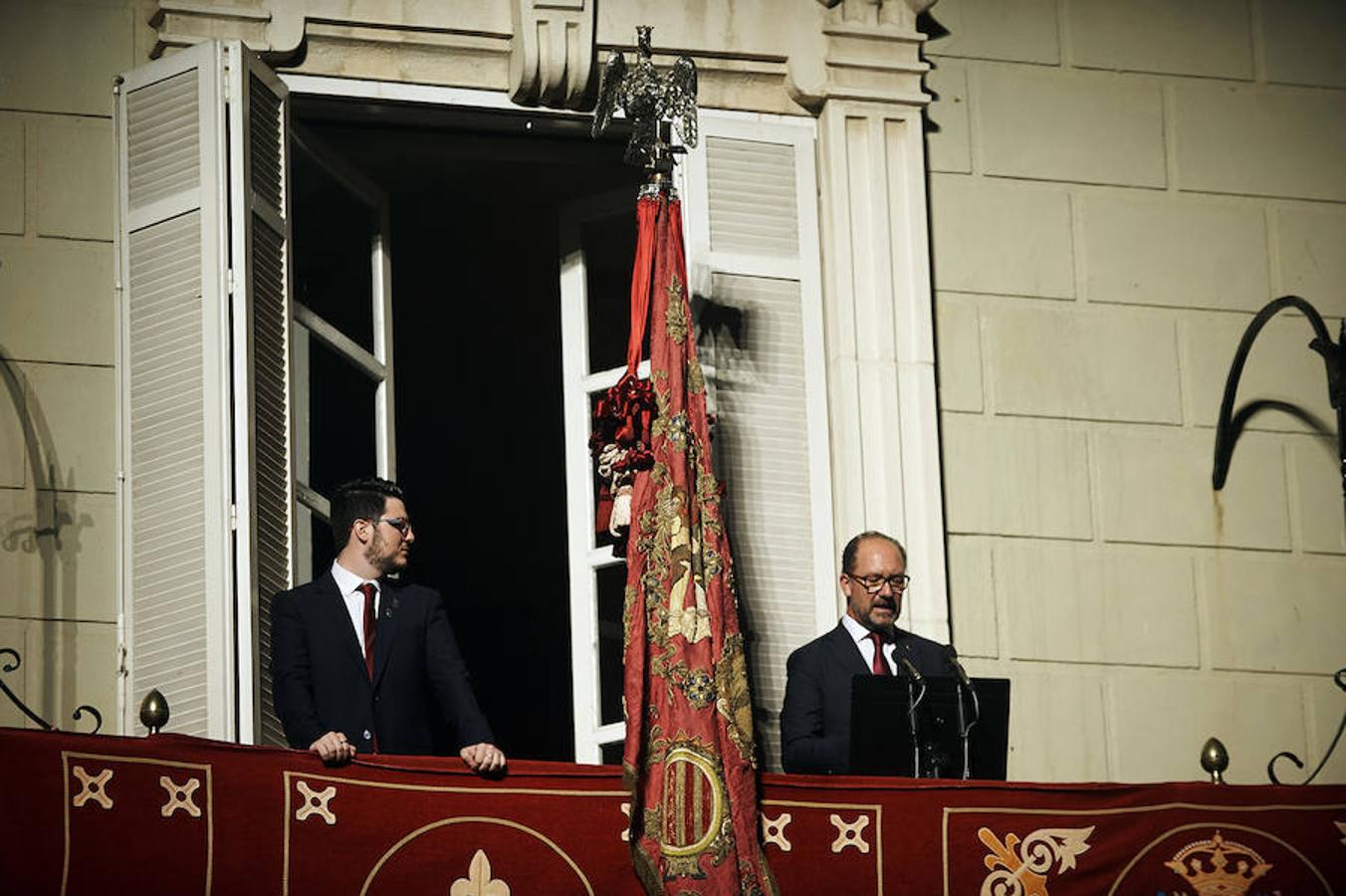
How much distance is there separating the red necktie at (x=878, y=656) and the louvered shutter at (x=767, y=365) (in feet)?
1.86

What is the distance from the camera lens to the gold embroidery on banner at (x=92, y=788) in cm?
786

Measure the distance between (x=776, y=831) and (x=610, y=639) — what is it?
183 centimetres

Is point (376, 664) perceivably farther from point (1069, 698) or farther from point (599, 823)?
point (1069, 698)

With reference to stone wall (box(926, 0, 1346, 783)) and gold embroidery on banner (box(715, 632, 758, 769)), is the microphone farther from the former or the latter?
stone wall (box(926, 0, 1346, 783))

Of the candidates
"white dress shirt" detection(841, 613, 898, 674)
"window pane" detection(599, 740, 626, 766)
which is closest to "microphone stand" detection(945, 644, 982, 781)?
"white dress shirt" detection(841, 613, 898, 674)

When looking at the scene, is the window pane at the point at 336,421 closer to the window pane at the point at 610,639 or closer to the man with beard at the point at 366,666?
the window pane at the point at 610,639

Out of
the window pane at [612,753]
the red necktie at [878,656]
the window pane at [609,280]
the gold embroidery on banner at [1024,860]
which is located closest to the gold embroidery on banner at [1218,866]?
the gold embroidery on banner at [1024,860]

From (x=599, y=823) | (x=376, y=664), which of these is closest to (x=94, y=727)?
(x=376, y=664)

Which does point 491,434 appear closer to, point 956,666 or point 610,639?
point 610,639

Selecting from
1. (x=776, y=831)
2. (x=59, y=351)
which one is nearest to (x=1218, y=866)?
(x=776, y=831)

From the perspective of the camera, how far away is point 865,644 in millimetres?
9125

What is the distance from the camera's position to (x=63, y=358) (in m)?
9.45

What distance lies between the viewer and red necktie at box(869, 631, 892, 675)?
29.6ft

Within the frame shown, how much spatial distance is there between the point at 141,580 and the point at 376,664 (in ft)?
3.21
